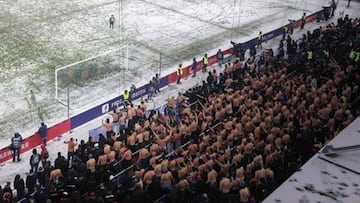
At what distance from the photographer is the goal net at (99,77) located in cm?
2067

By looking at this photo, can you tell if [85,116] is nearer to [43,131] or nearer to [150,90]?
[43,131]

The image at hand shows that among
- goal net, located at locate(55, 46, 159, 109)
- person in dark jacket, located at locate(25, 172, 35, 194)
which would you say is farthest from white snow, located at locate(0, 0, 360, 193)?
person in dark jacket, located at locate(25, 172, 35, 194)

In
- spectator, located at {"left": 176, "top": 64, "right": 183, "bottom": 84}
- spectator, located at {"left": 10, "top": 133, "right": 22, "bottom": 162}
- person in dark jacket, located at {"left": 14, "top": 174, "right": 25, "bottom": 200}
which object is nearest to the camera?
person in dark jacket, located at {"left": 14, "top": 174, "right": 25, "bottom": 200}

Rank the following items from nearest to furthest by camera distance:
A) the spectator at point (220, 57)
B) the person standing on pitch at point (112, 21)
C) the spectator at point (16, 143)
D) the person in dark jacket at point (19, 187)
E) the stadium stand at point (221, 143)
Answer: the stadium stand at point (221, 143)
the person in dark jacket at point (19, 187)
the spectator at point (16, 143)
the spectator at point (220, 57)
the person standing on pitch at point (112, 21)

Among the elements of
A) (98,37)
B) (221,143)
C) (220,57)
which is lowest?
(98,37)

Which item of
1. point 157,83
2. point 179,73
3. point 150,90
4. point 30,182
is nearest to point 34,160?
point 30,182

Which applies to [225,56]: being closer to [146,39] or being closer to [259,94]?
[146,39]

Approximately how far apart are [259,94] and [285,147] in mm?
4354

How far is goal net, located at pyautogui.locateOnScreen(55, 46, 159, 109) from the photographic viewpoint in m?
20.7

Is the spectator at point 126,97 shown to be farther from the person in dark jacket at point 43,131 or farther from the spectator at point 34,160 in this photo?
the spectator at point 34,160

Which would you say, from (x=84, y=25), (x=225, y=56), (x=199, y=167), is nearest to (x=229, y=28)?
(x=225, y=56)

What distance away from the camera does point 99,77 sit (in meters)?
22.1

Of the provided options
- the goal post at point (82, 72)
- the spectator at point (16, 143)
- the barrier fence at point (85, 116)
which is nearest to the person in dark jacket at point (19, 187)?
the spectator at point (16, 143)

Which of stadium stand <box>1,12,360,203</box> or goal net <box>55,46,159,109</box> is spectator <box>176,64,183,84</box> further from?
stadium stand <box>1,12,360,203</box>
